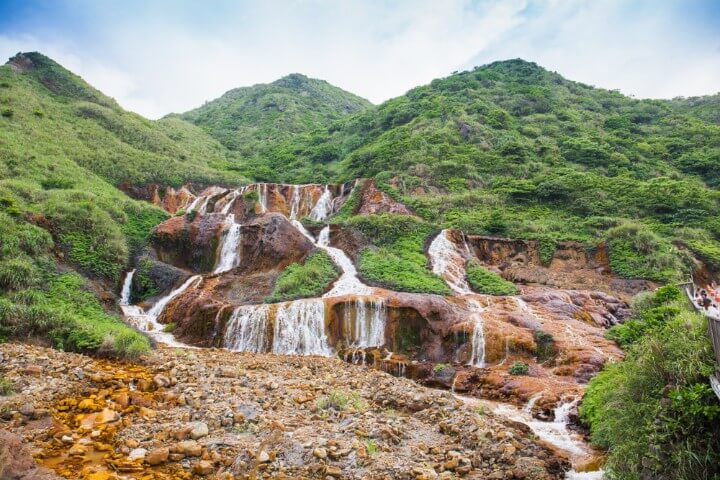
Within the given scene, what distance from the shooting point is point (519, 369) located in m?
16.4

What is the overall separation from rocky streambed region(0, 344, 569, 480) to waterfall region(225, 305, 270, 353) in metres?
6.45

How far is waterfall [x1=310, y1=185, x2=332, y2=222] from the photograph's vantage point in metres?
40.1

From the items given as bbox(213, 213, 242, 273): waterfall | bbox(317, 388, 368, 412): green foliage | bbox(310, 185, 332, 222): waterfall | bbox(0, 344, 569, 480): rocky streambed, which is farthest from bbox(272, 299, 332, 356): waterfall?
bbox(310, 185, 332, 222): waterfall

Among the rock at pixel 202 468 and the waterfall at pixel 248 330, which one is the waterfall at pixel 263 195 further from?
the rock at pixel 202 468

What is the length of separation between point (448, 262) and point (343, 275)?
7.61 m

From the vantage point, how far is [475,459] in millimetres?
8219

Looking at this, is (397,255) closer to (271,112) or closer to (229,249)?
(229,249)

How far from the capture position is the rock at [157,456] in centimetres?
730

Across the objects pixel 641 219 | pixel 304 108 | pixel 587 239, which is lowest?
pixel 587 239

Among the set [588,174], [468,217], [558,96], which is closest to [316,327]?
[468,217]

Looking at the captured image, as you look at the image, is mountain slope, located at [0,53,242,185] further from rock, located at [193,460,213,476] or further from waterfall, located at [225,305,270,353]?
rock, located at [193,460,213,476]

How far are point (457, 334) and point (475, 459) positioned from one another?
10.8 m

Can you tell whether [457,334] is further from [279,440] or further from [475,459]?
[279,440]

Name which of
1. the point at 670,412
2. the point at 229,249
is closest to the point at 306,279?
the point at 229,249
